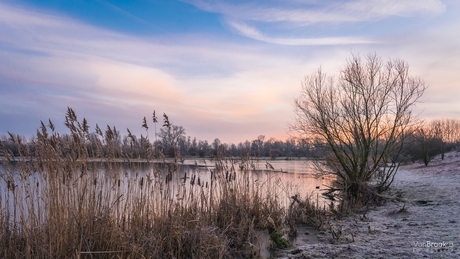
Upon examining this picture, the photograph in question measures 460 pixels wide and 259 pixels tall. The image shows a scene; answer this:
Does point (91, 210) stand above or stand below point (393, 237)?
above

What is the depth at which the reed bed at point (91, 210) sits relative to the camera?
4.05m

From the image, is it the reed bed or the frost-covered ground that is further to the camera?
the frost-covered ground

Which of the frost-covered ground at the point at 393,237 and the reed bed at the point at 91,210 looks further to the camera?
the frost-covered ground at the point at 393,237

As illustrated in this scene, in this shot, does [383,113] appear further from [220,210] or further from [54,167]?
[54,167]

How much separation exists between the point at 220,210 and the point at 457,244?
4181 mm

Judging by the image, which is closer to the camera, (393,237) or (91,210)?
(91,210)

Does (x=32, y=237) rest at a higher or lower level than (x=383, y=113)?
lower

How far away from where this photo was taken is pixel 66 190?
13.9 feet

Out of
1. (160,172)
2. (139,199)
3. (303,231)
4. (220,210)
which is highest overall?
(160,172)

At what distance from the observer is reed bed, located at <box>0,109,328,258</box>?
4.05m

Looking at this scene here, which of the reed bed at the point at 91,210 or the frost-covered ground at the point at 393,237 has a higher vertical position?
the reed bed at the point at 91,210

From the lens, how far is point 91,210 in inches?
164

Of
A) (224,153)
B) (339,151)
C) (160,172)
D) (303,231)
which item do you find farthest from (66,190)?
(339,151)

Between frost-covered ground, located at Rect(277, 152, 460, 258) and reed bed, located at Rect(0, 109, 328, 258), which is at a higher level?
reed bed, located at Rect(0, 109, 328, 258)
